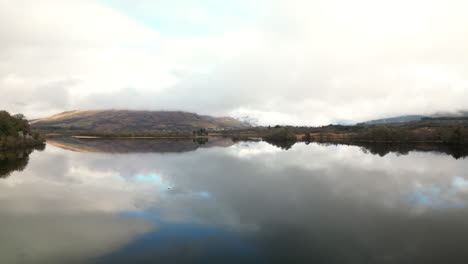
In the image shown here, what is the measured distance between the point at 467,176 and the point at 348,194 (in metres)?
27.4

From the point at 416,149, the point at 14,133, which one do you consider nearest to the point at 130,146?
the point at 14,133

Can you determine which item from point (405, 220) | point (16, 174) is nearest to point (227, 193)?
point (405, 220)

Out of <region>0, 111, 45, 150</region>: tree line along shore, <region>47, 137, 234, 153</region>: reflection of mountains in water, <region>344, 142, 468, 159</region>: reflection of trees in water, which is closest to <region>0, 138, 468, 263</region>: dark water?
<region>47, 137, 234, 153</region>: reflection of mountains in water

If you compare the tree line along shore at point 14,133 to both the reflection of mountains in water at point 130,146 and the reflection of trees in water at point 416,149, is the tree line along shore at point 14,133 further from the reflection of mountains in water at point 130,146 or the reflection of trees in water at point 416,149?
the reflection of trees in water at point 416,149

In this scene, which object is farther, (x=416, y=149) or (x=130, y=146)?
(x=130, y=146)

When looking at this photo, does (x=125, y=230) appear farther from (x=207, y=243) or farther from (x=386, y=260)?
(x=386, y=260)

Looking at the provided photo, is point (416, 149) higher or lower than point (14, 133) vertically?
lower

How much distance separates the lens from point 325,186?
32188 mm

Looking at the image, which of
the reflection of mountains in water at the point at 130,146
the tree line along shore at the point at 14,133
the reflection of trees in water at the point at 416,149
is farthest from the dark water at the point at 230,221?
the tree line along shore at the point at 14,133

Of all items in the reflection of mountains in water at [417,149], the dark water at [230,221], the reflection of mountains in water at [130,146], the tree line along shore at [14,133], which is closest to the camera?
the dark water at [230,221]

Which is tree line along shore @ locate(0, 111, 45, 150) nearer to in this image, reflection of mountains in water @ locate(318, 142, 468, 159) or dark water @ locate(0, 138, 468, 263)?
dark water @ locate(0, 138, 468, 263)

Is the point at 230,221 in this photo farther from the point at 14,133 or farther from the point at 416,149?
the point at 416,149

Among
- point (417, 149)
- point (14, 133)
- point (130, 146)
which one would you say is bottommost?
point (417, 149)

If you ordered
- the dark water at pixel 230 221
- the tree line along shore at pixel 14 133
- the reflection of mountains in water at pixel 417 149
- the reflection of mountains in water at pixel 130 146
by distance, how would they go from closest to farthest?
1. the dark water at pixel 230 221
2. the tree line along shore at pixel 14 133
3. the reflection of mountains in water at pixel 417 149
4. the reflection of mountains in water at pixel 130 146
